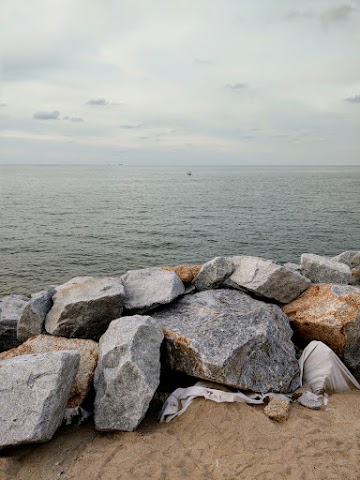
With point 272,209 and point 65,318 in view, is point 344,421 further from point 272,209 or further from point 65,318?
point 272,209

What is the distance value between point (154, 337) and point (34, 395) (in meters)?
2.11

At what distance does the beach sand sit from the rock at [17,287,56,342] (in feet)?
7.94

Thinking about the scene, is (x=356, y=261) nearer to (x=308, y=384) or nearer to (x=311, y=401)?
(x=308, y=384)

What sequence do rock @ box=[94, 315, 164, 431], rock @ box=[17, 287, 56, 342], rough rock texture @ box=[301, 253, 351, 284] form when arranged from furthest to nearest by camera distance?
1. rough rock texture @ box=[301, 253, 351, 284]
2. rock @ box=[17, 287, 56, 342]
3. rock @ box=[94, 315, 164, 431]

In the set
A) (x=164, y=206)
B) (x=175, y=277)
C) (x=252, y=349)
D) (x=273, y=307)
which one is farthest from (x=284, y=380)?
(x=164, y=206)

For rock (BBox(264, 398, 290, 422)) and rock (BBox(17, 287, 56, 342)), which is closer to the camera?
rock (BBox(264, 398, 290, 422))

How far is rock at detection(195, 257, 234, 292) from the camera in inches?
368

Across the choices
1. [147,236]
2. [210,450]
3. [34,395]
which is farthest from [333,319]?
[147,236]

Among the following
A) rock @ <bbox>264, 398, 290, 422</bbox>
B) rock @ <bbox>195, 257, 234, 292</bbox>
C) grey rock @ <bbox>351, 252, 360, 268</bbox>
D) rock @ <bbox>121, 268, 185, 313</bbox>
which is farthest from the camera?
grey rock @ <bbox>351, 252, 360, 268</bbox>

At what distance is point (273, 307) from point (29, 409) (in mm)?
4995

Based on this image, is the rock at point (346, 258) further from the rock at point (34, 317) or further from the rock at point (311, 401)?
the rock at point (34, 317)

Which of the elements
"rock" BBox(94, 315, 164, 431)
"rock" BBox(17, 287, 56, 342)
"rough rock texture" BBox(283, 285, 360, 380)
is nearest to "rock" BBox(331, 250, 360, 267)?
"rough rock texture" BBox(283, 285, 360, 380)

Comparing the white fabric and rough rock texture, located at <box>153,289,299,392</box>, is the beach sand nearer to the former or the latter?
rough rock texture, located at <box>153,289,299,392</box>

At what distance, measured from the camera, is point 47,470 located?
17.2 ft
